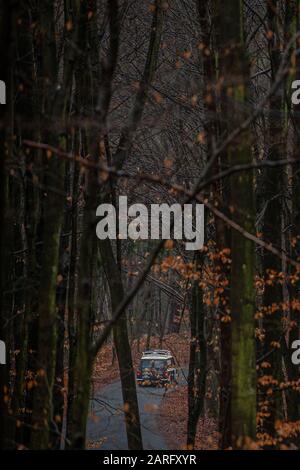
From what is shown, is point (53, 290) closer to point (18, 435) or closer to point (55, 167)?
point (55, 167)

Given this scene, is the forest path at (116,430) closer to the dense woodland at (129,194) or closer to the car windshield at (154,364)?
the car windshield at (154,364)

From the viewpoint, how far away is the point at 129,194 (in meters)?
10.8

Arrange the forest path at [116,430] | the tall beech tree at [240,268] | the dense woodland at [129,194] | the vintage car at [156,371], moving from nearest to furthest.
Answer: the dense woodland at [129,194]
the tall beech tree at [240,268]
the forest path at [116,430]
the vintage car at [156,371]

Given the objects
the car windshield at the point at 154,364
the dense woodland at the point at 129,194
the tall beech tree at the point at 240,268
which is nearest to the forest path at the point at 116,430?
the car windshield at the point at 154,364

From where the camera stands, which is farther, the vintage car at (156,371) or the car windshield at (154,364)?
the car windshield at (154,364)

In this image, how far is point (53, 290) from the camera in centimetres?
884

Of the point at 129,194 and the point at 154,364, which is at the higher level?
the point at 129,194

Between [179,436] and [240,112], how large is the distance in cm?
1571

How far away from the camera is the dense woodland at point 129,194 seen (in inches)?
298

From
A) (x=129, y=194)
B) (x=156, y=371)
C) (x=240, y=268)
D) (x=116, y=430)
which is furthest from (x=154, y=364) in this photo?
(x=240, y=268)

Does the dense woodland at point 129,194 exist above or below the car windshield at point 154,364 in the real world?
above

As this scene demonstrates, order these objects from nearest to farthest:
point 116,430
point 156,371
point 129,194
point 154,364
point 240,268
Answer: point 240,268
point 129,194
point 116,430
point 156,371
point 154,364

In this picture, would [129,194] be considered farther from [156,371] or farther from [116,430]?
[156,371]
